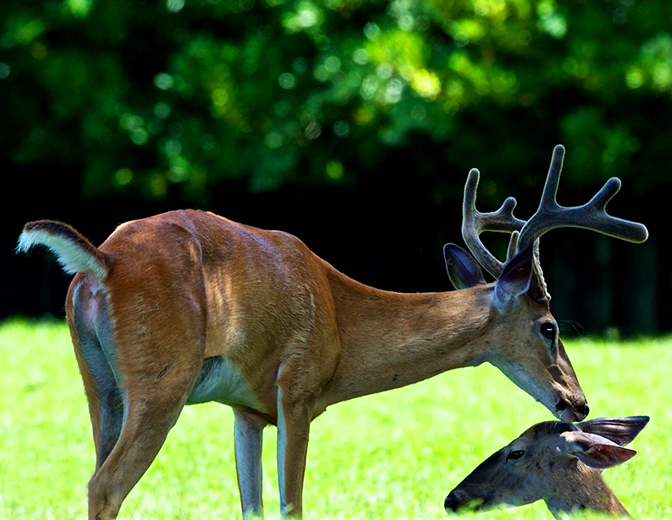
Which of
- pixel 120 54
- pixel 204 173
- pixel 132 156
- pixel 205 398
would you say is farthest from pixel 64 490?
pixel 120 54

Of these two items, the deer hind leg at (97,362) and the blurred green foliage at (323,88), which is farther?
the blurred green foliage at (323,88)

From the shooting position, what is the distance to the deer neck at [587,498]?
4.54 meters

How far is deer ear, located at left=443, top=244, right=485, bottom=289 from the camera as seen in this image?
5266 millimetres

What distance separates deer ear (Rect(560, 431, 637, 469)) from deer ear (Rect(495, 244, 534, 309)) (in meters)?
0.74

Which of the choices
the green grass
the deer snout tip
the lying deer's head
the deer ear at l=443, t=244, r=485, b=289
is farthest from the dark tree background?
the deer snout tip

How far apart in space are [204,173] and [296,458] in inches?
397

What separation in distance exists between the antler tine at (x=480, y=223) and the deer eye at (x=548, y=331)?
0.48 m

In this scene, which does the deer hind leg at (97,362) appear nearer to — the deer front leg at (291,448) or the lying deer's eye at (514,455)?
the deer front leg at (291,448)

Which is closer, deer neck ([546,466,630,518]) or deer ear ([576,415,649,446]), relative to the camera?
deer neck ([546,466,630,518])

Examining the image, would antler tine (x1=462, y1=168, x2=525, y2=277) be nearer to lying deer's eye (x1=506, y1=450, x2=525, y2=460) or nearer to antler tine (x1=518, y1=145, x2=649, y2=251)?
antler tine (x1=518, y1=145, x2=649, y2=251)

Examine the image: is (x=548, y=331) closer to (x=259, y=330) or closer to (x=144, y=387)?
(x=259, y=330)

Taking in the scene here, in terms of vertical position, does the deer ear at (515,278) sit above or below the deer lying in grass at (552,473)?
above

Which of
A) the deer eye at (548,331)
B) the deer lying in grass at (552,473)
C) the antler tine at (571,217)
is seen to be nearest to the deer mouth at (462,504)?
the deer lying in grass at (552,473)

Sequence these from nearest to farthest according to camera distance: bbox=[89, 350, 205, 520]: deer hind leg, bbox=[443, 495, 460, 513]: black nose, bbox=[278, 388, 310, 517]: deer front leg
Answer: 1. bbox=[89, 350, 205, 520]: deer hind leg
2. bbox=[278, 388, 310, 517]: deer front leg
3. bbox=[443, 495, 460, 513]: black nose
